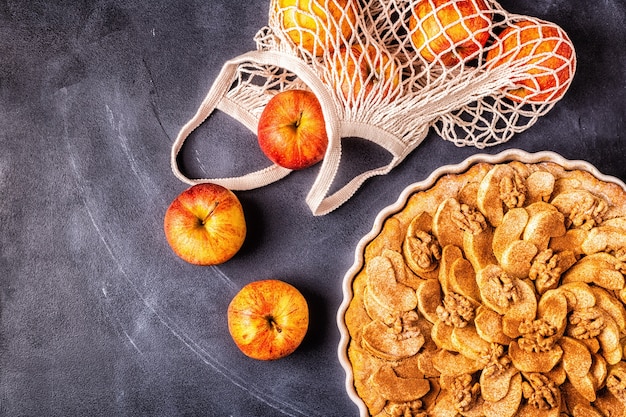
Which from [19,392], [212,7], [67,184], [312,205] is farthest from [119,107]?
[19,392]

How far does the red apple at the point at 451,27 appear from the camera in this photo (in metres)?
1.75

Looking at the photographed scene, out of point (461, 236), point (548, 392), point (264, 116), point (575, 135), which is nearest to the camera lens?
point (548, 392)

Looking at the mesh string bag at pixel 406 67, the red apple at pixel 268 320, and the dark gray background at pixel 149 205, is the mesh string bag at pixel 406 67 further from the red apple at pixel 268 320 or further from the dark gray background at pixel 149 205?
the red apple at pixel 268 320

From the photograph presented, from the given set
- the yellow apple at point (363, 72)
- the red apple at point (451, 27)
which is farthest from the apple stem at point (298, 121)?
the red apple at point (451, 27)

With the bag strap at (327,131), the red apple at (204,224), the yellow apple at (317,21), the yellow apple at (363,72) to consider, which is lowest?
the red apple at (204,224)

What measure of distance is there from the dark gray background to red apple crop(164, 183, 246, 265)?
15cm

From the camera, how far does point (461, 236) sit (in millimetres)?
1652

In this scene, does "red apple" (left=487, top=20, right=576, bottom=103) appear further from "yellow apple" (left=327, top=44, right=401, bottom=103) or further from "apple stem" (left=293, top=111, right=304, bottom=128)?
"apple stem" (left=293, top=111, right=304, bottom=128)

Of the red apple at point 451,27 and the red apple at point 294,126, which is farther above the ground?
the red apple at point 451,27

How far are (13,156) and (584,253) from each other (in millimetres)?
1872

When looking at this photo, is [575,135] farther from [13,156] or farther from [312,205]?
[13,156]

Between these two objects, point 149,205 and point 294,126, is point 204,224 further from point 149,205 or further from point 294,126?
point 294,126

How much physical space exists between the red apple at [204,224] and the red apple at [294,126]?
0.23m

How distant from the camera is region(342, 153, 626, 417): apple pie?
1.57 meters
